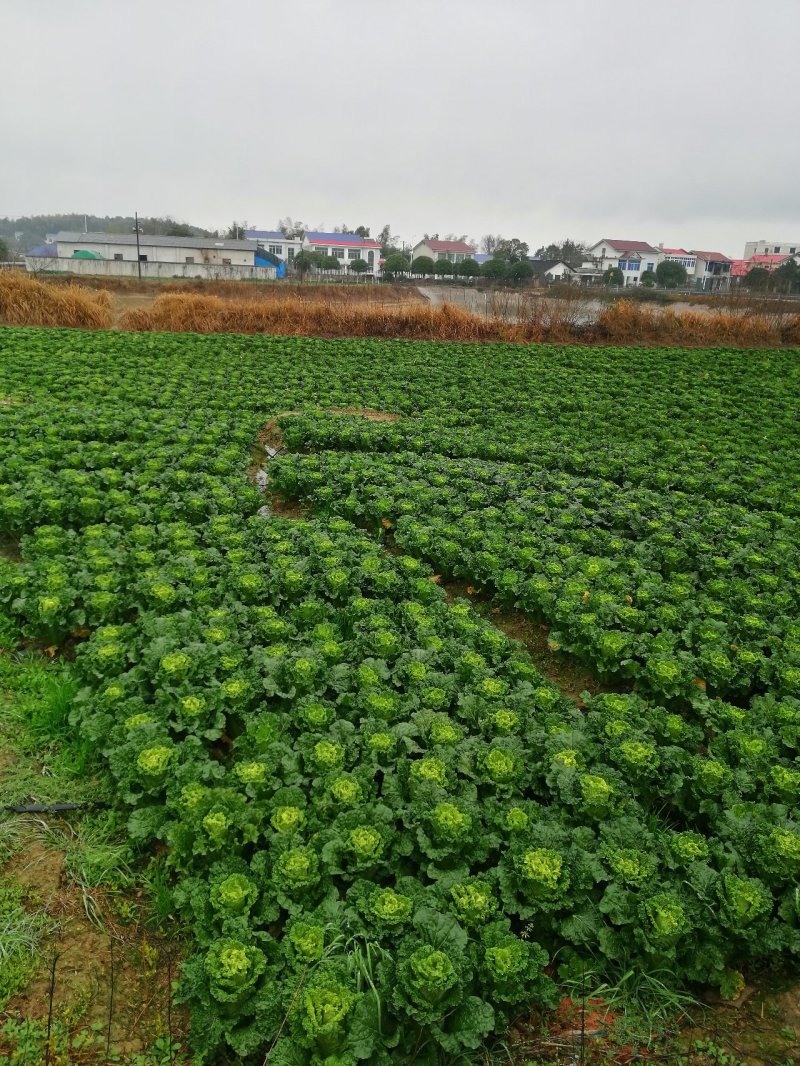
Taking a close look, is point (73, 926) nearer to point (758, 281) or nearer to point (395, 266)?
point (758, 281)

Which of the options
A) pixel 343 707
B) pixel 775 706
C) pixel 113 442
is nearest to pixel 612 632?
pixel 775 706

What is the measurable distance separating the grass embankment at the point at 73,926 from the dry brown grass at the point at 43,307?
20.8m

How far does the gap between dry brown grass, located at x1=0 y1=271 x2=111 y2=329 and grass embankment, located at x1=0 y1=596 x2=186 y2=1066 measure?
2076 cm

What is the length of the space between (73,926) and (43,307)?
23058mm

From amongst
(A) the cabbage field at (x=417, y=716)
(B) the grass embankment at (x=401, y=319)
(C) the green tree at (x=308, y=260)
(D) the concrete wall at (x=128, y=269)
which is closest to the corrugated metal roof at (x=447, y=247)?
(C) the green tree at (x=308, y=260)

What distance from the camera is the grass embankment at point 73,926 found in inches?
103

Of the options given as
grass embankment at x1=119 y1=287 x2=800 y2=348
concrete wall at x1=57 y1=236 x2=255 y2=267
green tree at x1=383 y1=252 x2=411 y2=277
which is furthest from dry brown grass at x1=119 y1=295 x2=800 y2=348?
concrete wall at x1=57 y1=236 x2=255 y2=267

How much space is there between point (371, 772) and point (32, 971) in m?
1.74

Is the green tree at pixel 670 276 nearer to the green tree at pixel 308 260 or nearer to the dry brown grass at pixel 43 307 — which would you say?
the green tree at pixel 308 260

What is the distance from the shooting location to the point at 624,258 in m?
75.9

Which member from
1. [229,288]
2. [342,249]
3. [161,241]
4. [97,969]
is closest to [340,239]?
[342,249]

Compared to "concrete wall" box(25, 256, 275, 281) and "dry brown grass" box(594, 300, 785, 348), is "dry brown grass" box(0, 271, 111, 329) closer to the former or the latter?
"dry brown grass" box(594, 300, 785, 348)

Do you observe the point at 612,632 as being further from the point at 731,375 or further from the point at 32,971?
the point at 731,375

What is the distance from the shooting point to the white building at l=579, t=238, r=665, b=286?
73.4 meters
